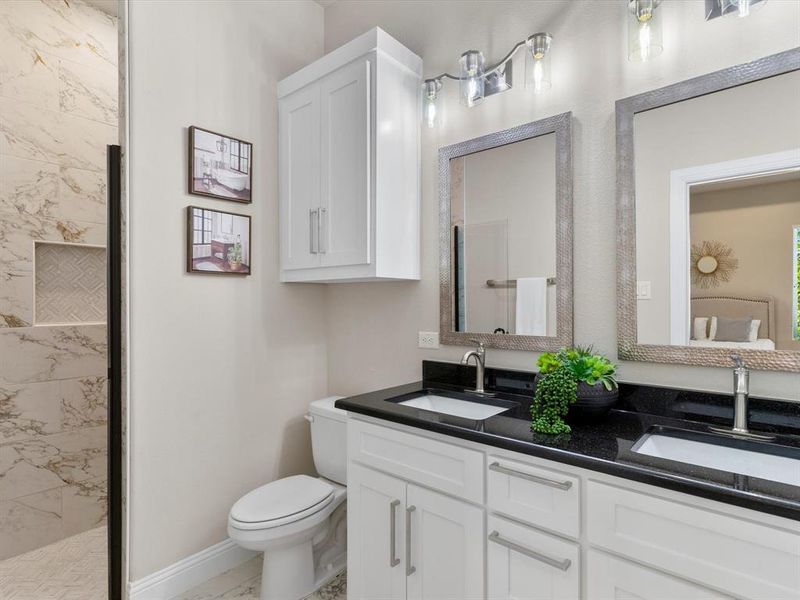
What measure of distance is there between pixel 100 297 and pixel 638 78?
2.97 metres

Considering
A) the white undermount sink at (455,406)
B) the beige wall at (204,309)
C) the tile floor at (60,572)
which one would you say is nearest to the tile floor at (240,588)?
the beige wall at (204,309)

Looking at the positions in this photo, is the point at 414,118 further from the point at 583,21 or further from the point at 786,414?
the point at 786,414

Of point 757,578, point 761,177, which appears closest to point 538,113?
point 761,177

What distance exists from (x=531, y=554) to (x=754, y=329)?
0.97 metres

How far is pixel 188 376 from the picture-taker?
2.08 metres

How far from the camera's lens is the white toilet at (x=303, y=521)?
1.81m

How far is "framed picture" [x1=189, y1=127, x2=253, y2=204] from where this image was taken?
2.06m

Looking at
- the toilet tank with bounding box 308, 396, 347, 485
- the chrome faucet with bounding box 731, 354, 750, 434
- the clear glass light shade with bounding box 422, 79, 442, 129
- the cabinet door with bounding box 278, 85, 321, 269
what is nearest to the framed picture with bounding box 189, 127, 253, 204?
the cabinet door with bounding box 278, 85, 321, 269

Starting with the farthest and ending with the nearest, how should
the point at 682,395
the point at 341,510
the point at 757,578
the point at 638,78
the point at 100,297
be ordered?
1. the point at 100,297
2. the point at 341,510
3. the point at 638,78
4. the point at 682,395
5. the point at 757,578

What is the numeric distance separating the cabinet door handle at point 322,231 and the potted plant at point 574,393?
1177 millimetres

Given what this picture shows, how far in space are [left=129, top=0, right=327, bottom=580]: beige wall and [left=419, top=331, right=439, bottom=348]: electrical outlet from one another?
0.74 m

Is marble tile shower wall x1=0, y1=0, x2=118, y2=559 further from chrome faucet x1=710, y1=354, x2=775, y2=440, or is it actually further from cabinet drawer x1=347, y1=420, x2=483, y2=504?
chrome faucet x1=710, y1=354, x2=775, y2=440

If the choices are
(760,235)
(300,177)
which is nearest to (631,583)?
(760,235)

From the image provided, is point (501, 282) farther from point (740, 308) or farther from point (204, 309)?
point (204, 309)
